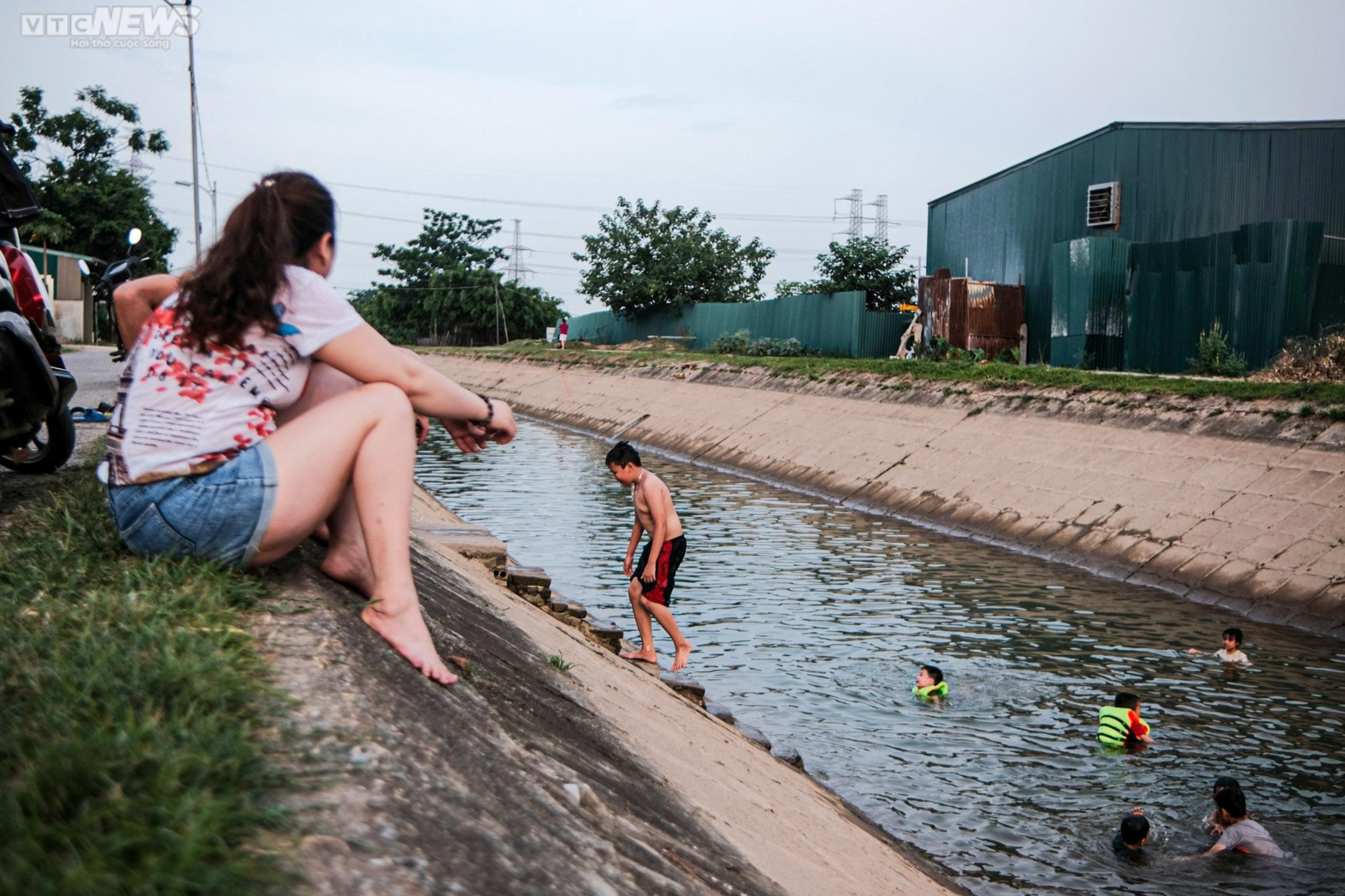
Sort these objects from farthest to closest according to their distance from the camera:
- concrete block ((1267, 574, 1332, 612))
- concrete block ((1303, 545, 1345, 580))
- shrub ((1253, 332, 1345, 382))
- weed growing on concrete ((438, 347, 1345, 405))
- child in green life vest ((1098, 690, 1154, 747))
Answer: shrub ((1253, 332, 1345, 382)) < weed growing on concrete ((438, 347, 1345, 405)) < concrete block ((1303, 545, 1345, 580)) < concrete block ((1267, 574, 1332, 612)) < child in green life vest ((1098, 690, 1154, 747))

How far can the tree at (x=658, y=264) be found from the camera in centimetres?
5853

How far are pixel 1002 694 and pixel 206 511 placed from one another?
8021 mm

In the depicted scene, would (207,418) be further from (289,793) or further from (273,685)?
(289,793)

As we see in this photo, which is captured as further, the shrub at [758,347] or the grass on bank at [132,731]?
the shrub at [758,347]

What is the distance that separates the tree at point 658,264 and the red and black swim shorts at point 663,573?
46.6 meters

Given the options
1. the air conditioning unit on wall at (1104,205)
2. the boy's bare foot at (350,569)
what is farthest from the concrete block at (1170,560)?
the air conditioning unit on wall at (1104,205)

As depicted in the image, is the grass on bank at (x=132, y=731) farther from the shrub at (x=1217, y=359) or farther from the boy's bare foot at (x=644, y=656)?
the shrub at (x=1217, y=359)

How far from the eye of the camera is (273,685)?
3.44m

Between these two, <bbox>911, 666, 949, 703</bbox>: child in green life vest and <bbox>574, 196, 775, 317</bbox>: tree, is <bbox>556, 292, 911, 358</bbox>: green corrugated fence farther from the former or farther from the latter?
<bbox>911, 666, 949, 703</bbox>: child in green life vest

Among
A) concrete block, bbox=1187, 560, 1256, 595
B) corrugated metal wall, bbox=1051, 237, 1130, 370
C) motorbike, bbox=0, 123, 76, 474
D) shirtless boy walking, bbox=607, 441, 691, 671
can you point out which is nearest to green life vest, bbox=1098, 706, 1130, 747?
shirtless boy walking, bbox=607, 441, 691, 671

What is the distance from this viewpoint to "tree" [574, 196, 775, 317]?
58.5m

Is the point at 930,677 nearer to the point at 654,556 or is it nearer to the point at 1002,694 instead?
the point at 1002,694

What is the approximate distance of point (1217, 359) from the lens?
23.0m

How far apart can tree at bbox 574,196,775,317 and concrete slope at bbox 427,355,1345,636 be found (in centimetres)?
2850
